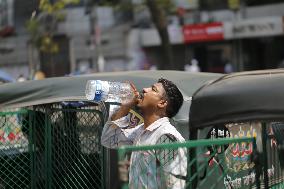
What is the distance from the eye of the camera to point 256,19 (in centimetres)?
2464

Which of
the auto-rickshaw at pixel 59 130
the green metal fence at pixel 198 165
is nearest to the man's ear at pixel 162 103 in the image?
the green metal fence at pixel 198 165

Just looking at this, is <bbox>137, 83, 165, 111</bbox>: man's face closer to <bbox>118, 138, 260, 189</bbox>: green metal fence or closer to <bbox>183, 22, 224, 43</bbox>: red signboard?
<bbox>118, 138, 260, 189</bbox>: green metal fence

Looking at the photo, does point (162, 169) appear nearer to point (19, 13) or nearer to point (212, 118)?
point (212, 118)

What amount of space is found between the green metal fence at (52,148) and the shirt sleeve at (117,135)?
0.73 metres

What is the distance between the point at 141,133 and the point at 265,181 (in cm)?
88

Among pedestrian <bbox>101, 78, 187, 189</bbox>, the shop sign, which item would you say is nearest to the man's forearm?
pedestrian <bbox>101, 78, 187, 189</bbox>

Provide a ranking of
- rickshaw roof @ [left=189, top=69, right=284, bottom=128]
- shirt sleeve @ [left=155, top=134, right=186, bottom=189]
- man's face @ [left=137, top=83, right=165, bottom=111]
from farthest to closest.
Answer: man's face @ [left=137, top=83, right=165, bottom=111] → shirt sleeve @ [left=155, top=134, right=186, bottom=189] → rickshaw roof @ [left=189, top=69, right=284, bottom=128]

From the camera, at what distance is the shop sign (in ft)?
79.2

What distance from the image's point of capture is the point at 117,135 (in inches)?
142

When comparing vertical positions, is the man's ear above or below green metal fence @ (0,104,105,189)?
above

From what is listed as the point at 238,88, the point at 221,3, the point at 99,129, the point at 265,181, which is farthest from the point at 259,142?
the point at 221,3

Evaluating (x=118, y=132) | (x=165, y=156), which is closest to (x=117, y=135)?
(x=118, y=132)

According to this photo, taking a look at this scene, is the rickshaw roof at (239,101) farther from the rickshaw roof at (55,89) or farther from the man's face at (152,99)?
the rickshaw roof at (55,89)

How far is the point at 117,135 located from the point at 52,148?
4.09 feet
